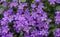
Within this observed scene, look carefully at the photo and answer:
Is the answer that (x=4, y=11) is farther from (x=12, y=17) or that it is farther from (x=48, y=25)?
(x=48, y=25)

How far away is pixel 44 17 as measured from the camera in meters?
2.28

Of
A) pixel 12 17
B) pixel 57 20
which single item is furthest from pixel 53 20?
pixel 12 17

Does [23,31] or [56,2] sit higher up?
[56,2]

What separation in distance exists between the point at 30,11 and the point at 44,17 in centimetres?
18

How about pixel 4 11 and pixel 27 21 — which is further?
pixel 4 11

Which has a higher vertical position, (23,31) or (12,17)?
(12,17)

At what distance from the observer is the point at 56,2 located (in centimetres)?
237

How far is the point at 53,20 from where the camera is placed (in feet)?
7.63

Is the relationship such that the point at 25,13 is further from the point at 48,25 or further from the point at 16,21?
the point at 48,25

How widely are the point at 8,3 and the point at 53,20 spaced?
57 centimetres

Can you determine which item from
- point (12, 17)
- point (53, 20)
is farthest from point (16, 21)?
point (53, 20)

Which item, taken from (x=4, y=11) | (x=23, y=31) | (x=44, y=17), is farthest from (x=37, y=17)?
(x=4, y=11)

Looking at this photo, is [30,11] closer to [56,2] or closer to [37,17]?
[37,17]

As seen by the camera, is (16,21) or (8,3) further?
(8,3)
